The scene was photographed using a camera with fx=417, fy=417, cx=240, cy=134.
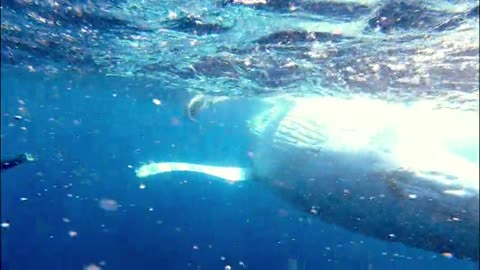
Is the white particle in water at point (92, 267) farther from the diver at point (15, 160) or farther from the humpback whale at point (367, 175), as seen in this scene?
the diver at point (15, 160)

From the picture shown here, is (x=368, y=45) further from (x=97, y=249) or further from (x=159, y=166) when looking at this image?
(x=97, y=249)

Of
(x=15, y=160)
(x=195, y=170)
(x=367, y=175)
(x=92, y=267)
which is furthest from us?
(x=92, y=267)

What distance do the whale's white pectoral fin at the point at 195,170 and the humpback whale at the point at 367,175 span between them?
0.03m

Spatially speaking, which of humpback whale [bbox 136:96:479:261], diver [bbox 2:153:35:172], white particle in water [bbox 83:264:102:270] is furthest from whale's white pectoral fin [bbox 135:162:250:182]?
white particle in water [bbox 83:264:102:270]

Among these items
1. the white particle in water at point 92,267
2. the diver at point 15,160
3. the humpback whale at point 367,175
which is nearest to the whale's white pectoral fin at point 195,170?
the humpback whale at point 367,175

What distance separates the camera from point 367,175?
10.3m

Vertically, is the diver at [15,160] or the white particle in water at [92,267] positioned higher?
the diver at [15,160]

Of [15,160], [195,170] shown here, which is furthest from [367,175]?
[15,160]

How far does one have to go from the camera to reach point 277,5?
8820 mm

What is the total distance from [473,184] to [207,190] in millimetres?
97847

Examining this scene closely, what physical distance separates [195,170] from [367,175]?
441cm

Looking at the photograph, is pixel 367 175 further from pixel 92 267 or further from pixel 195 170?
pixel 92 267

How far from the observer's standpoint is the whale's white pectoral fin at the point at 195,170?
11.1 m

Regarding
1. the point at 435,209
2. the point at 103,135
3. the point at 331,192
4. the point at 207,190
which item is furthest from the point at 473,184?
the point at 103,135
